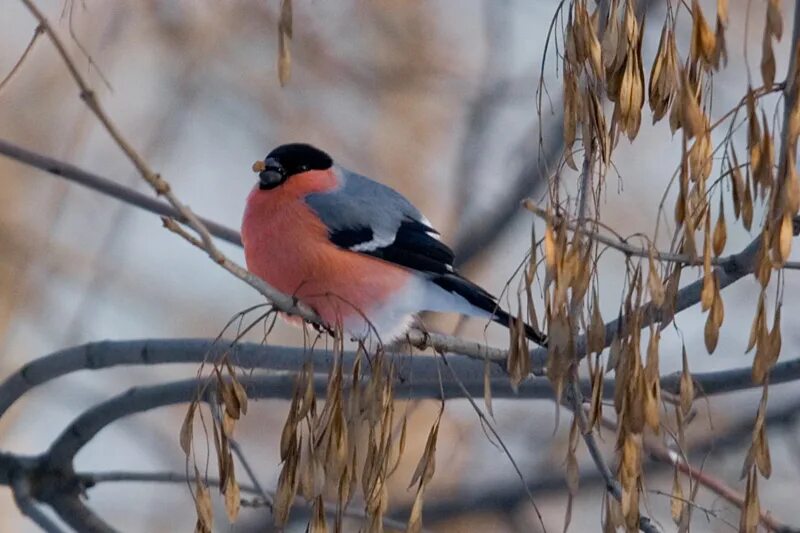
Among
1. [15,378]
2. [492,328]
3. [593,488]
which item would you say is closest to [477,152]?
[492,328]

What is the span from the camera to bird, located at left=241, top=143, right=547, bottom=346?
234cm

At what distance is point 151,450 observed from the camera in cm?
387

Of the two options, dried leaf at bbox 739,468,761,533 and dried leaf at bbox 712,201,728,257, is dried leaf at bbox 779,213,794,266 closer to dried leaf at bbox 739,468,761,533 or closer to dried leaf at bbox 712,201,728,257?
dried leaf at bbox 712,201,728,257

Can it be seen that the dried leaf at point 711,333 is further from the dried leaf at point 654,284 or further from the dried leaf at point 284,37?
the dried leaf at point 284,37

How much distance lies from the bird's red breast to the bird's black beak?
0.12 metres

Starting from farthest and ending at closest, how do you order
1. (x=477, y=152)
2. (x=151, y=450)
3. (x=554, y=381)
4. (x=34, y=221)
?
1. (x=34, y=221)
2. (x=151, y=450)
3. (x=477, y=152)
4. (x=554, y=381)

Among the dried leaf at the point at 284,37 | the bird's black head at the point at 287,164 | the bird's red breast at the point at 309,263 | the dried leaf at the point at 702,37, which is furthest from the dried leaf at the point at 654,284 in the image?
the bird's black head at the point at 287,164

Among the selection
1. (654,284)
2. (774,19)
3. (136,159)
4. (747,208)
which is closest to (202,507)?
(136,159)

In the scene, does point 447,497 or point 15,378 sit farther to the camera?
point 447,497

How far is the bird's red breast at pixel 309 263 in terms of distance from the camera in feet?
7.68

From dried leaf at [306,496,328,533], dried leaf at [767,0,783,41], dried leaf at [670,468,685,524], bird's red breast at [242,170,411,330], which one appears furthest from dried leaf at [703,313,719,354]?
bird's red breast at [242,170,411,330]

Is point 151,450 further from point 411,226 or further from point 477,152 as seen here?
point 411,226

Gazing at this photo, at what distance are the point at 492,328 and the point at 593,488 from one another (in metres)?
1.04

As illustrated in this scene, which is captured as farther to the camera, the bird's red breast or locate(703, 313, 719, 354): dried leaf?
the bird's red breast
